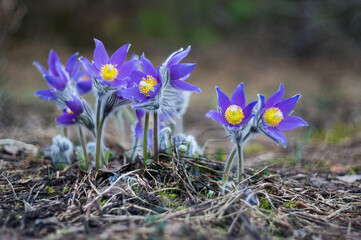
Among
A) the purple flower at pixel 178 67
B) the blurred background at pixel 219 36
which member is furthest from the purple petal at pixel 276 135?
the blurred background at pixel 219 36

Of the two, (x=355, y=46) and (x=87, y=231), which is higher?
(x=355, y=46)

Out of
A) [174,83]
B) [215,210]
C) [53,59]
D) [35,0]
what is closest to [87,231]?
[215,210]

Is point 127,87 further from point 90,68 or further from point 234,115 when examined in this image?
point 234,115

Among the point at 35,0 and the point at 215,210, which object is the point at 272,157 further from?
the point at 35,0

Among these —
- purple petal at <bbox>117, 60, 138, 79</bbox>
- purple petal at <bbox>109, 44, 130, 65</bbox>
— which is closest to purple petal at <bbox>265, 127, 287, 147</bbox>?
purple petal at <bbox>117, 60, 138, 79</bbox>

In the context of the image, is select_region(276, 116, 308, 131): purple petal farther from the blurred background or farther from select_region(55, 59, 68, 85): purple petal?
the blurred background

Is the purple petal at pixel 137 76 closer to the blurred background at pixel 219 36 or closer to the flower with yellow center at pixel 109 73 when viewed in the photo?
the flower with yellow center at pixel 109 73
